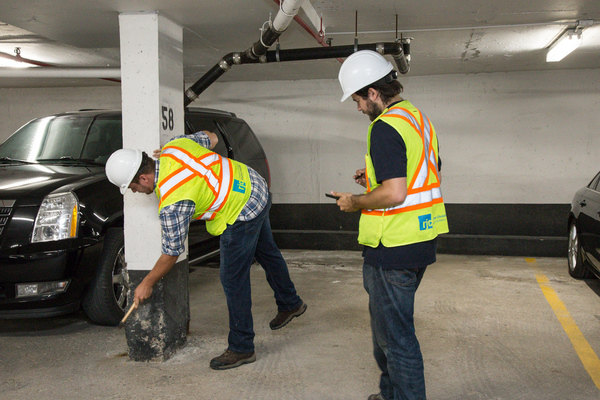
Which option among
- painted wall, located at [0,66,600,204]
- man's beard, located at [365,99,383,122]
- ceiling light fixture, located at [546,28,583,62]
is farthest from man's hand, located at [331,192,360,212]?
painted wall, located at [0,66,600,204]

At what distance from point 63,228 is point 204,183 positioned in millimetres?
1434

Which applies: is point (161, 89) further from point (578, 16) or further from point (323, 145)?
point (323, 145)

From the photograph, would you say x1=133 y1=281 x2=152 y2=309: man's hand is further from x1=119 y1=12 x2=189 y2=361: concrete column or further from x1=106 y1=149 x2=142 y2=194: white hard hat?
x1=119 y1=12 x2=189 y2=361: concrete column

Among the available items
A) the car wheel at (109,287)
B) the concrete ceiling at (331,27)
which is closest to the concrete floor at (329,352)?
the car wheel at (109,287)

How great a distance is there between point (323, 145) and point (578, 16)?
457 cm

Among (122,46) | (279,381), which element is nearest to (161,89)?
(122,46)

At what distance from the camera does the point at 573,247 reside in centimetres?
637

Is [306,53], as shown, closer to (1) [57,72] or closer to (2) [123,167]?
(1) [57,72]

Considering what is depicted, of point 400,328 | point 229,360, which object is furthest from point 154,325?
point 400,328

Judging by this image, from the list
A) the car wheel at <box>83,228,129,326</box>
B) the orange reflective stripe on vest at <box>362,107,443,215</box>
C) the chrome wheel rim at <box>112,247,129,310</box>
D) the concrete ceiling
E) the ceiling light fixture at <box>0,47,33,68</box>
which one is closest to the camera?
the orange reflective stripe on vest at <box>362,107,443,215</box>

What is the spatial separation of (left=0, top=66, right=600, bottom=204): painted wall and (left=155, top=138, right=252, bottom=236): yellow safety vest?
5215 millimetres

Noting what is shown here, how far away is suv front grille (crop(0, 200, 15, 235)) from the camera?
12.8ft

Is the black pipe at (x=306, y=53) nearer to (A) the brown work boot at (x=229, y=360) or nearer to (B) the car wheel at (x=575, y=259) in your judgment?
(A) the brown work boot at (x=229, y=360)

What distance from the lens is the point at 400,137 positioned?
235 cm
